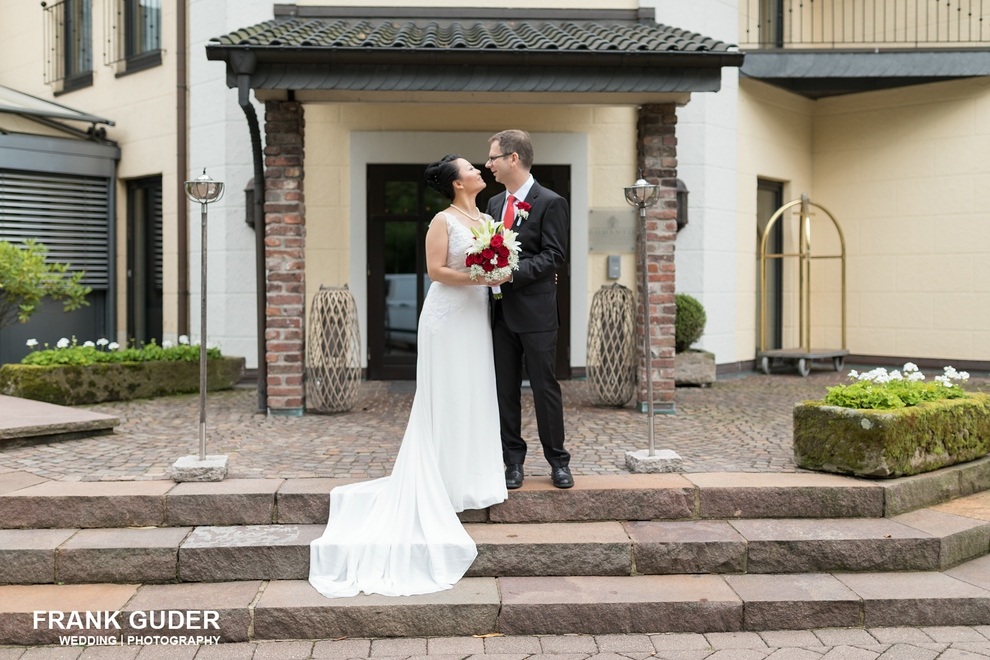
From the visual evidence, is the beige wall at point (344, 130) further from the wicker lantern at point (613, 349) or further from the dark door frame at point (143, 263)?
the dark door frame at point (143, 263)

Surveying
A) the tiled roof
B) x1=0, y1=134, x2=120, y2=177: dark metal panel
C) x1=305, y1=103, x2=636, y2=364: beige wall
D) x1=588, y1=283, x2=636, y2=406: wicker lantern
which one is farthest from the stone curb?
x1=0, y1=134, x2=120, y2=177: dark metal panel

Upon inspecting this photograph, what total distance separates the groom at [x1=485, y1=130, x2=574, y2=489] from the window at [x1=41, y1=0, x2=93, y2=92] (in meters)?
8.69

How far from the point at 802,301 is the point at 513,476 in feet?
24.7

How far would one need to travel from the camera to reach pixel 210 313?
9.57m

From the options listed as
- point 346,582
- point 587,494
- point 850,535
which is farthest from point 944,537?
point 346,582

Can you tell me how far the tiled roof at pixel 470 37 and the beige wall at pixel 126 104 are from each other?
253 centimetres

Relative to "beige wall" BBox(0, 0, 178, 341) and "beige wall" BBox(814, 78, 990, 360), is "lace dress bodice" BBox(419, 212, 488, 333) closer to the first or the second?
"beige wall" BBox(0, 0, 178, 341)

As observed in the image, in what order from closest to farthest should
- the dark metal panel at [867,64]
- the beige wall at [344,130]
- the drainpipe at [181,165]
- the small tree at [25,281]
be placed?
the small tree at [25,281] < the beige wall at [344,130] < the drainpipe at [181,165] < the dark metal panel at [867,64]

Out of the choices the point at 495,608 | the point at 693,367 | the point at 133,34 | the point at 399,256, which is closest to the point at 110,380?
the point at 399,256

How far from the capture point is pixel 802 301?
11203mm

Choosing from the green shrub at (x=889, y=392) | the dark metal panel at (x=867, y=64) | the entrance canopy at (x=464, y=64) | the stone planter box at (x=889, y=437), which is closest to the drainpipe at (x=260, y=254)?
the entrance canopy at (x=464, y=64)

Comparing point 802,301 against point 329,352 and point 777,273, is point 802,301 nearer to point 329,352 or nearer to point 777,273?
point 777,273

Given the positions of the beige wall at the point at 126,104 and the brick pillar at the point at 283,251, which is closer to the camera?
the brick pillar at the point at 283,251

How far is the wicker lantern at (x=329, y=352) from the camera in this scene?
7.46 meters
